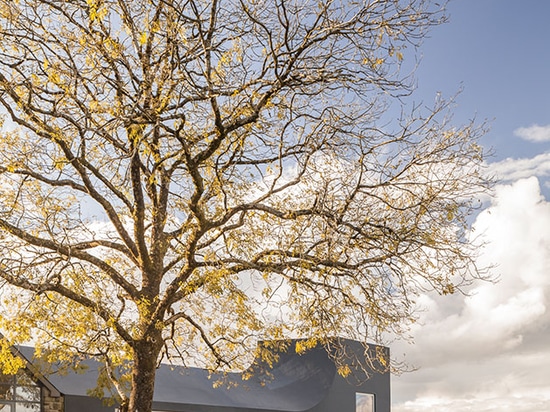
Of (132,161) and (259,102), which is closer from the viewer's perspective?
(259,102)

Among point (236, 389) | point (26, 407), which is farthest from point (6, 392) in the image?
point (236, 389)

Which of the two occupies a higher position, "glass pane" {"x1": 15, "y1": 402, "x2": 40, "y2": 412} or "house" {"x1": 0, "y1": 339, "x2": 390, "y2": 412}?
"house" {"x1": 0, "y1": 339, "x2": 390, "y2": 412}

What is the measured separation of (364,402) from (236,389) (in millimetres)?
5439

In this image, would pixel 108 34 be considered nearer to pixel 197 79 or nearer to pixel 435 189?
pixel 197 79

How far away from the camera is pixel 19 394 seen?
16.6 m

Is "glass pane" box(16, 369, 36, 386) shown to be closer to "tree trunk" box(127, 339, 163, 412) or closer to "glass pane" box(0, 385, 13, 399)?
"glass pane" box(0, 385, 13, 399)

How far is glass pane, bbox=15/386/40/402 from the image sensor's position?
16.6m

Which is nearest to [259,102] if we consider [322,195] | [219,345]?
[322,195]

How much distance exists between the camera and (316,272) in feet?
43.7

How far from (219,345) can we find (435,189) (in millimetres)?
4933

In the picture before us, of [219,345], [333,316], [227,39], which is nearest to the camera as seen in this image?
[227,39]

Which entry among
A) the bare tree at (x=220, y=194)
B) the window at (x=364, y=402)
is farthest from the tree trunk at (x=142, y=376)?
the window at (x=364, y=402)

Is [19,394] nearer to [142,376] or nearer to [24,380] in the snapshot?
[24,380]

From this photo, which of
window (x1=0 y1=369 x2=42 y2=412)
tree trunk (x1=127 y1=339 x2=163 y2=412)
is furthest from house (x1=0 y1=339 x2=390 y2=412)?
tree trunk (x1=127 y1=339 x2=163 y2=412)
